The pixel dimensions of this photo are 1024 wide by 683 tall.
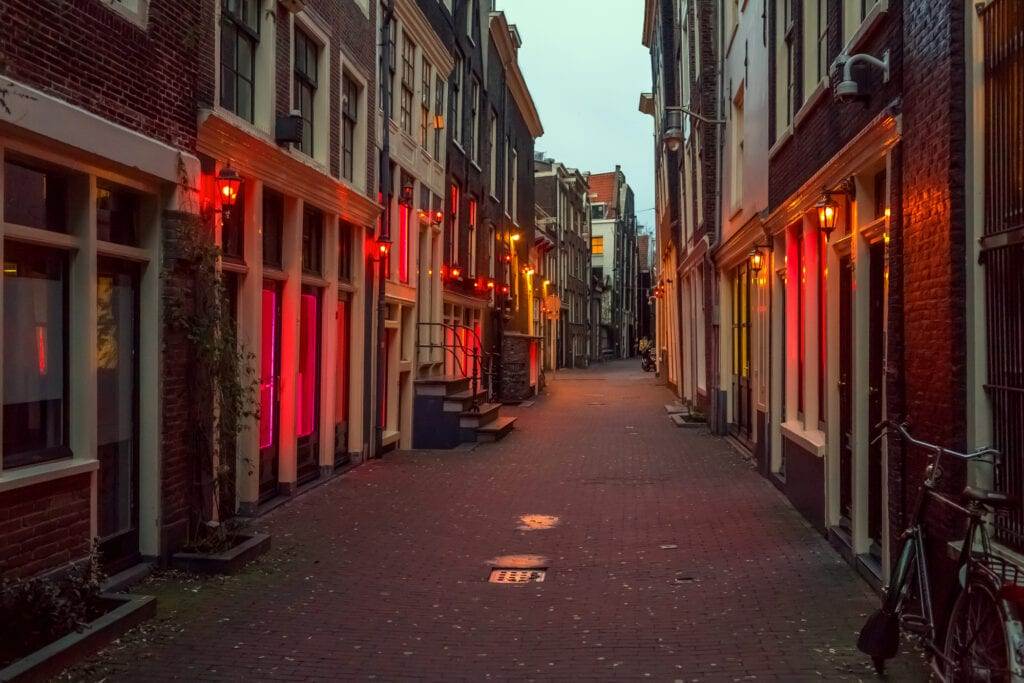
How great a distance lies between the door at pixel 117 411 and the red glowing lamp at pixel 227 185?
1.40 m

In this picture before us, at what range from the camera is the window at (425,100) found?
18203 mm

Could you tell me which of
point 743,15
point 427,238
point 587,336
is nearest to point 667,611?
point 743,15

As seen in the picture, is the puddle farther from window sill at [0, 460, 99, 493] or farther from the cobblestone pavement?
window sill at [0, 460, 99, 493]

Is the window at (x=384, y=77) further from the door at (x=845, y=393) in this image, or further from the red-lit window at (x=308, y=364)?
the door at (x=845, y=393)

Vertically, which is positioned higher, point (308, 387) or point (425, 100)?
point (425, 100)

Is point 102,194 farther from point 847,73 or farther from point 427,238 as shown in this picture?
point 427,238

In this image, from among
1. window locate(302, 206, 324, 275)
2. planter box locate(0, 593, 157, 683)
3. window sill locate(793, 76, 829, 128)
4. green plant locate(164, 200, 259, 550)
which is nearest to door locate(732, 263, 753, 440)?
window sill locate(793, 76, 829, 128)

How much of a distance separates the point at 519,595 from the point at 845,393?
11.4 ft

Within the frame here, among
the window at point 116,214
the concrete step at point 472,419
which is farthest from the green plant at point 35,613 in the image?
the concrete step at point 472,419

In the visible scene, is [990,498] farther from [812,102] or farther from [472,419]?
[472,419]

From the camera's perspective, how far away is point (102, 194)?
7.31 m

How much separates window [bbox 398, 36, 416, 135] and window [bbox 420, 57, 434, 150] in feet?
Answer: 1.76

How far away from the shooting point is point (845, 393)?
883 centimetres

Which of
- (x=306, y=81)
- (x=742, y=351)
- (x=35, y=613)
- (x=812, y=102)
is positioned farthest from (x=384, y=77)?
(x=35, y=613)
